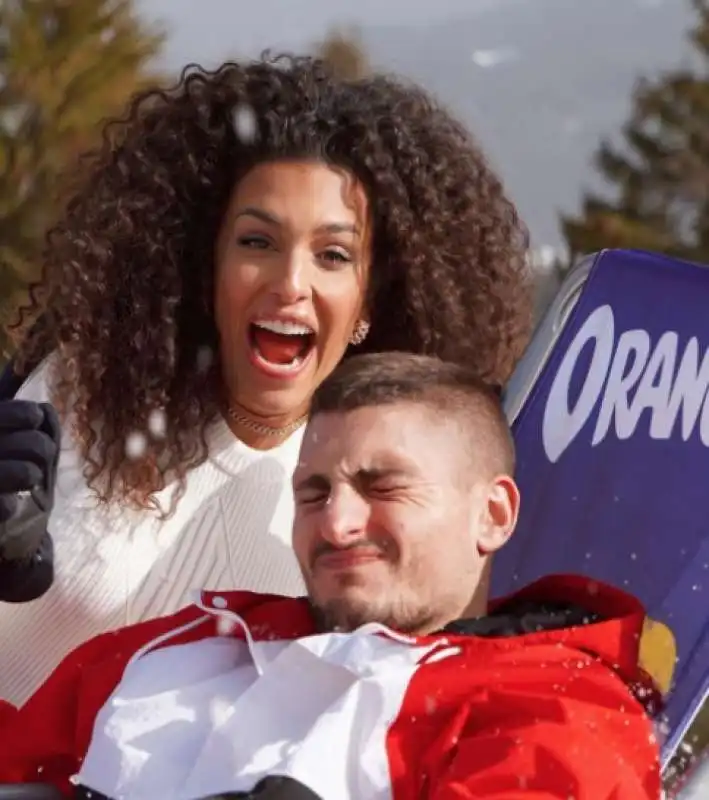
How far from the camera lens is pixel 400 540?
181 centimetres

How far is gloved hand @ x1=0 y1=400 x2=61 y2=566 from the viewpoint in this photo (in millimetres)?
1834

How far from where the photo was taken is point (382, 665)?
1.75m

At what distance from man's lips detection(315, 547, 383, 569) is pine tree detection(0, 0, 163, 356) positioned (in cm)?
889

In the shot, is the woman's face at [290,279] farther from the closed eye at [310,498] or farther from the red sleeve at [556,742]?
the red sleeve at [556,742]

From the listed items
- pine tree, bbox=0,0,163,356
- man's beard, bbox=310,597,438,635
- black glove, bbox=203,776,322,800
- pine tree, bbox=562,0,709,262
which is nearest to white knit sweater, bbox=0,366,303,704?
man's beard, bbox=310,597,438,635

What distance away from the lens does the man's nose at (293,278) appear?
2366 millimetres

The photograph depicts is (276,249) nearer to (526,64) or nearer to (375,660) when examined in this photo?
(375,660)

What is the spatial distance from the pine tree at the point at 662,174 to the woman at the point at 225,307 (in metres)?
13.7

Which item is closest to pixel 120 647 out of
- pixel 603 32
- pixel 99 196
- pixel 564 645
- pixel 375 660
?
pixel 375 660

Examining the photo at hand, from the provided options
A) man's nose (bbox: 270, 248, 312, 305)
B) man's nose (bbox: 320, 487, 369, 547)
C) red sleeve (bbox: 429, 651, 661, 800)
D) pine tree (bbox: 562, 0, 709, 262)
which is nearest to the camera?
red sleeve (bbox: 429, 651, 661, 800)

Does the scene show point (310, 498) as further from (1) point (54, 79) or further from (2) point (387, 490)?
(1) point (54, 79)

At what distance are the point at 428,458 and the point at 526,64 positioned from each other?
44.1 m

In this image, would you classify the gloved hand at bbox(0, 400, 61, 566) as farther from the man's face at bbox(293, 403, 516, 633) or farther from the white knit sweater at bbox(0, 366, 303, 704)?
the white knit sweater at bbox(0, 366, 303, 704)

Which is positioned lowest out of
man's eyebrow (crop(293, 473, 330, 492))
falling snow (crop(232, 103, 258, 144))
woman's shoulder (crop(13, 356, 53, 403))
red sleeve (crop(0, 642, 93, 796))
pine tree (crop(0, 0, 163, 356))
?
red sleeve (crop(0, 642, 93, 796))
